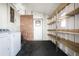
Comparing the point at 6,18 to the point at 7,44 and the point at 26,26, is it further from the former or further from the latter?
the point at 7,44

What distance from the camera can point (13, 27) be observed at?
439 cm

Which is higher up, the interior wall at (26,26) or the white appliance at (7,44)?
the interior wall at (26,26)

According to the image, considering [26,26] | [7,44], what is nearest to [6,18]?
[26,26]

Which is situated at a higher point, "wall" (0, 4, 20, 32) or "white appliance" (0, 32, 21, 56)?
"wall" (0, 4, 20, 32)

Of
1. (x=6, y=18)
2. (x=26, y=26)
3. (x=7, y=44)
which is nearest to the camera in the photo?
(x=7, y=44)

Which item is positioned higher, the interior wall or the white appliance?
the interior wall

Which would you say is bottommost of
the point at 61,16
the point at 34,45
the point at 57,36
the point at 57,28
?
the point at 34,45

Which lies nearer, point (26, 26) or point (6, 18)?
point (26, 26)

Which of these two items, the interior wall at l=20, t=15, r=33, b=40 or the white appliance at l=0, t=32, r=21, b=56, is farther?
the interior wall at l=20, t=15, r=33, b=40

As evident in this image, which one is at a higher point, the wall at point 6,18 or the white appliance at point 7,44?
the wall at point 6,18

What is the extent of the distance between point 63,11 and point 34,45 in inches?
64.6

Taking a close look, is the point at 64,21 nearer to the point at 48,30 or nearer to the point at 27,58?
the point at 48,30

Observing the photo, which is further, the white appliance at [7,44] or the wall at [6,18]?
the wall at [6,18]

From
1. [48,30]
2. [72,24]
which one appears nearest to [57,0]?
[72,24]
